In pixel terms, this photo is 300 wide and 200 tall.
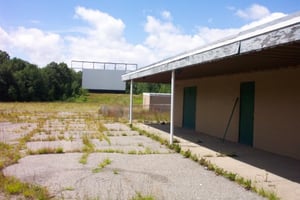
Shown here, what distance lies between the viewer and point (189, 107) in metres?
18.1

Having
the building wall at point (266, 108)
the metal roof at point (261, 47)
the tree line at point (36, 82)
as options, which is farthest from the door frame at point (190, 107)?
the tree line at point (36, 82)

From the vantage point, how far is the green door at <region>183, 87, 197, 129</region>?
17.4m

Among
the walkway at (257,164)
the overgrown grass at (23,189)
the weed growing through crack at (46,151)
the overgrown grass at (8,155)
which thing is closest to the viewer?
the overgrown grass at (23,189)

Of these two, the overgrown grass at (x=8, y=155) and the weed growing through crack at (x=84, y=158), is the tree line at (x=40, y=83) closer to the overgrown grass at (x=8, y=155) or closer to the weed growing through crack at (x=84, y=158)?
the overgrown grass at (x=8, y=155)

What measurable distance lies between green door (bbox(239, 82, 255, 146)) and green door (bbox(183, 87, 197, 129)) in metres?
4.79

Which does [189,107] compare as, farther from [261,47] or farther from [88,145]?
[261,47]

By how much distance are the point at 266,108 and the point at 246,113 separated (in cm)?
136

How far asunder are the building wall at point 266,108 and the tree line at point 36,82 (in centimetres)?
4405

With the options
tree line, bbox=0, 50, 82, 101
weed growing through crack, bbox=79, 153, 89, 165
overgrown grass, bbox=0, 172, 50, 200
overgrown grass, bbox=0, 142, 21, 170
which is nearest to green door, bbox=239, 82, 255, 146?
weed growing through crack, bbox=79, 153, 89, 165

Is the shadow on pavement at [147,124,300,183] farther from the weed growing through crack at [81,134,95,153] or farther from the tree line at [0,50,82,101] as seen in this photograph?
the tree line at [0,50,82,101]

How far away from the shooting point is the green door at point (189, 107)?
17.4 m

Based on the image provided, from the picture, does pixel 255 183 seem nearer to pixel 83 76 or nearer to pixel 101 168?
pixel 101 168

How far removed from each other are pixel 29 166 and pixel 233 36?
5.25m

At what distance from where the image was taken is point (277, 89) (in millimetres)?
10445
